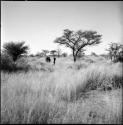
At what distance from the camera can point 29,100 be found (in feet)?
9.53

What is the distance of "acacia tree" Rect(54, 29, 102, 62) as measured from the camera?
2117 centimetres

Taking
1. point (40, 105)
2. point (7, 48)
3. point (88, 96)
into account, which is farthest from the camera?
point (7, 48)

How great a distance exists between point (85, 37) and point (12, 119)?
66.0 feet

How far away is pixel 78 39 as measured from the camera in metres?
21.4

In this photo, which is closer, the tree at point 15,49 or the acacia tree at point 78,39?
the tree at point 15,49

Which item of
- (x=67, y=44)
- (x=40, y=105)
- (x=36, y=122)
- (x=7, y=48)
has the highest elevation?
(x=67, y=44)

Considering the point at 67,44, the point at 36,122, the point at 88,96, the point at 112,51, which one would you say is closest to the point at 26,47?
the point at 67,44

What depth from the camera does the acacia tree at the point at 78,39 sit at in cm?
2117

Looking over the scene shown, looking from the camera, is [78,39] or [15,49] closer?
[15,49]

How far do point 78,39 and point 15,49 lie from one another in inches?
434

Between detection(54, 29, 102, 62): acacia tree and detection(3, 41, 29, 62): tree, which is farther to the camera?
detection(54, 29, 102, 62): acacia tree

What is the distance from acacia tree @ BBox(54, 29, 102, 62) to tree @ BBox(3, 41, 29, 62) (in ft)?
30.2

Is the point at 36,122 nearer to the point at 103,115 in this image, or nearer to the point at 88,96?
the point at 103,115

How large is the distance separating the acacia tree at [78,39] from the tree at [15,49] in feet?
30.2
